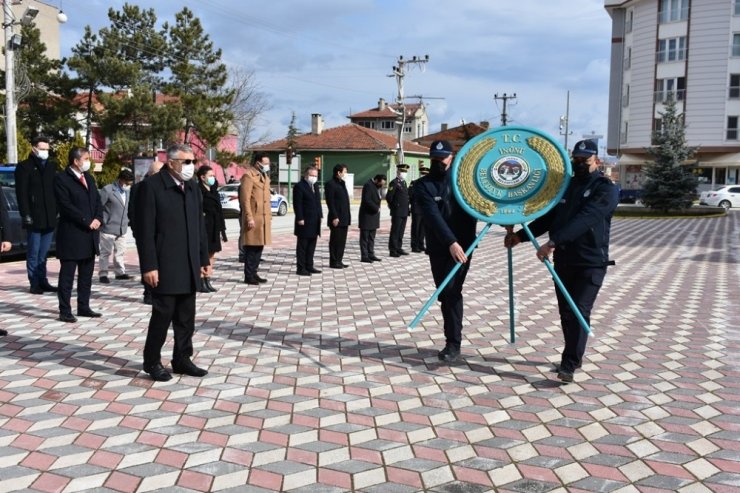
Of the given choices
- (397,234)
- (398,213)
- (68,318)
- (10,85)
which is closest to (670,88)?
(398,213)

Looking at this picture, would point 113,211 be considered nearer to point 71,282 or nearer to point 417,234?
point 71,282

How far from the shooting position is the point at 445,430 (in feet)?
14.3

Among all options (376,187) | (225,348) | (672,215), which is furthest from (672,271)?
(672,215)

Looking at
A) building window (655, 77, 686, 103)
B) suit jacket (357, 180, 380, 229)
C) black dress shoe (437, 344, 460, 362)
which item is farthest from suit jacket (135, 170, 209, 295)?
building window (655, 77, 686, 103)

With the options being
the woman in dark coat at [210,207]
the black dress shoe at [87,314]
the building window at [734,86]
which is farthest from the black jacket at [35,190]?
→ the building window at [734,86]

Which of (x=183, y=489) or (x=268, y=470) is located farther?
(x=268, y=470)

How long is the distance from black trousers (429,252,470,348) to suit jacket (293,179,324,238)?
550 cm

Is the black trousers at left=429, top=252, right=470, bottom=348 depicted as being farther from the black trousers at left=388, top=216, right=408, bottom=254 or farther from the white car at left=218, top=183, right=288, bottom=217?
the white car at left=218, top=183, right=288, bottom=217

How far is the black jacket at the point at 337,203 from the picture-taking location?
1198 centimetres

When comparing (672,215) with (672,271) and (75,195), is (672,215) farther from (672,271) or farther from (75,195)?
(75,195)

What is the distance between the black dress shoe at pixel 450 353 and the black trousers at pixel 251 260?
193 inches

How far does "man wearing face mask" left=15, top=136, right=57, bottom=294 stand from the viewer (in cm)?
838

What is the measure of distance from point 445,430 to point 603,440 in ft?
3.18

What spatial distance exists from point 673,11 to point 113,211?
167ft
